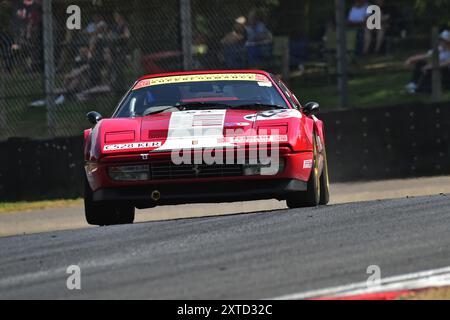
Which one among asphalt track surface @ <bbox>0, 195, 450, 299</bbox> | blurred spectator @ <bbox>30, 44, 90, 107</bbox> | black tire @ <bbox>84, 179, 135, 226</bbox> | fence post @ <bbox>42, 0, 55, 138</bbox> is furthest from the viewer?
blurred spectator @ <bbox>30, 44, 90, 107</bbox>

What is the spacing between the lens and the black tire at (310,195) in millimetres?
9875

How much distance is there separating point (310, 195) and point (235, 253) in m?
2.59

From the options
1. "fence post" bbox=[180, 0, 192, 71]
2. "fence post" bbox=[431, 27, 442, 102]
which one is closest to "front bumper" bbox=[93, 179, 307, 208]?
"fence post" bbox=[180, 0, 192, 71]

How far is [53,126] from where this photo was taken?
1590 centimetres

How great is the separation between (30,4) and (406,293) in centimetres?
1118

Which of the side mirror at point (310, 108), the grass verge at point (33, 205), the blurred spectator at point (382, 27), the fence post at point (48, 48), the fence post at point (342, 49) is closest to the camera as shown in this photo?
the side mirror at point (310, 108)

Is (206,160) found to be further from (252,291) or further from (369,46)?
(369,46)

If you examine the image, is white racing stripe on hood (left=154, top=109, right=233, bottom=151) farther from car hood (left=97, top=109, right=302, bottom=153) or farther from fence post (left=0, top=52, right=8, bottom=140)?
fence post (left=0, top=52, right=8, bottom=140)

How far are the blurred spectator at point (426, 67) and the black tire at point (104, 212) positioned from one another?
786 cm

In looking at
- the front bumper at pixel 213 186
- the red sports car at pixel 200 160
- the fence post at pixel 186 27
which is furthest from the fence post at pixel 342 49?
the front bumper at pixel 213 186

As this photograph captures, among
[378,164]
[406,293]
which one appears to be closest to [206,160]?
[406,293]

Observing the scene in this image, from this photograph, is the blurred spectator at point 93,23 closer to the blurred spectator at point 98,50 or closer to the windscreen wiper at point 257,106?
the blurred spectator at point 98,50

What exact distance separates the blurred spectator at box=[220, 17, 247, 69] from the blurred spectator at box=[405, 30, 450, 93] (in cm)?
260

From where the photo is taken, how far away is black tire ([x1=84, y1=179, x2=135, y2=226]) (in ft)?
33.0
